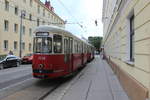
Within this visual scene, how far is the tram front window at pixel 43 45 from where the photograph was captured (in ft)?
37.4

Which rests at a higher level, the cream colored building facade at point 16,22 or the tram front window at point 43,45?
the cream colored building facade at point 16,22

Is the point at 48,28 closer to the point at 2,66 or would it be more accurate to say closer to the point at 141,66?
the point at 141,66

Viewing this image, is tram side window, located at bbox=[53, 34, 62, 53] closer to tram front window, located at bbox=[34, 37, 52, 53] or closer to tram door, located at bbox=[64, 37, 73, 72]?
tram front window, located at bbox=[34, 37, 52, 53]

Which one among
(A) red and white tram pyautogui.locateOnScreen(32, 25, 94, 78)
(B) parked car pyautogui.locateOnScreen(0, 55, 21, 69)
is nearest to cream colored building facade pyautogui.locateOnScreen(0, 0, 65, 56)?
(B) parked car pyautogui.locateOnScreen(0, 55, 21, 69)

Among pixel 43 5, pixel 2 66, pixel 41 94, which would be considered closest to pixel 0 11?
pixel 2 66

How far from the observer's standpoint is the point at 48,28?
38.4 feet

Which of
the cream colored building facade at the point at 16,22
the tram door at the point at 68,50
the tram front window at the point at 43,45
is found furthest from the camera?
the cream colored building facade at the point at 16,22

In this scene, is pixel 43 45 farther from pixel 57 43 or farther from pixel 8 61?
pixel 8 61

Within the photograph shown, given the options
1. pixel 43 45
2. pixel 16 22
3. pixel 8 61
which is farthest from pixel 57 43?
pixel 16 22

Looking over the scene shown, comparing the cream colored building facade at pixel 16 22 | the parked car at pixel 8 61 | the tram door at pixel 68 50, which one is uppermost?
the cream colored building facade at pixel 16 22

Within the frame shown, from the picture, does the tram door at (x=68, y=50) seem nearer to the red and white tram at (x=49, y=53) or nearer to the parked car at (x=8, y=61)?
the red and white tram at (x=49, y=53)

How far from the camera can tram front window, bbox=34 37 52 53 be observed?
449 inches

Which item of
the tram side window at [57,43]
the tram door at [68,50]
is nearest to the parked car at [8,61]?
the tram door at [68,50]

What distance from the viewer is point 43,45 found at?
37.7ft
